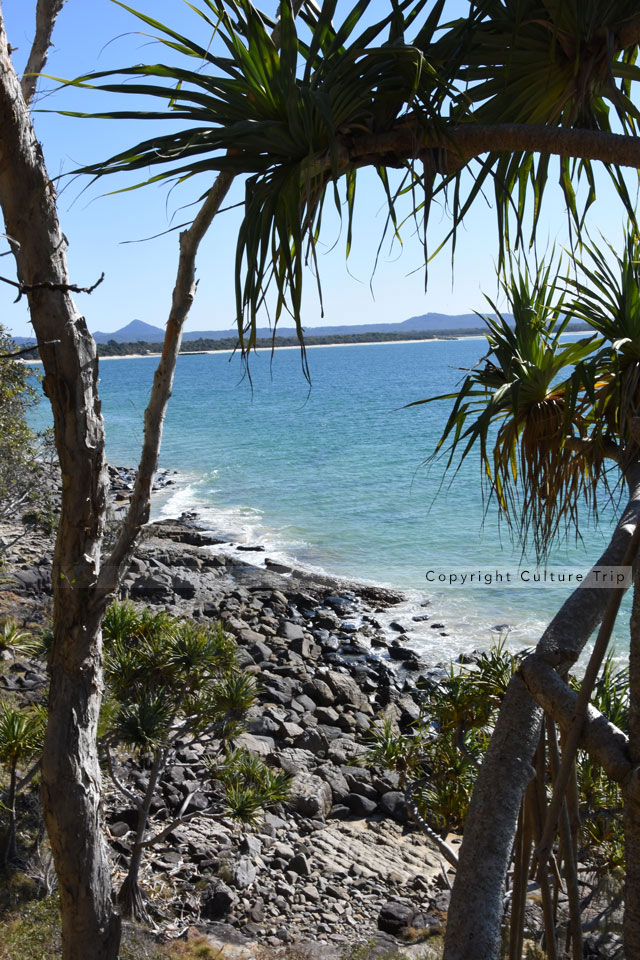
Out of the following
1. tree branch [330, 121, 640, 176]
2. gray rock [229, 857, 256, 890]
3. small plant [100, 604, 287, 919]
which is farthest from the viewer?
gray rock [229, 857, 256, 890]

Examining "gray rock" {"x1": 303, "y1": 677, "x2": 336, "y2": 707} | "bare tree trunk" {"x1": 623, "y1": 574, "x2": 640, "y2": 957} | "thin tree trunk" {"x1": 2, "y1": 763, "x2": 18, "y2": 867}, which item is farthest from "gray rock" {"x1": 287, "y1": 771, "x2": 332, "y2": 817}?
"bare tree trunk" {"x1": 623, "y1": 574, "x2": 640, "y2": 957}

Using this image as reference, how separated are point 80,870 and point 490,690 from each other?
227 cm

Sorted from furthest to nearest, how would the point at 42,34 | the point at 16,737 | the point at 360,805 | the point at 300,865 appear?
the point at 360,805 → the point at 300,865 → the point at 16,737 → the point at 42,34

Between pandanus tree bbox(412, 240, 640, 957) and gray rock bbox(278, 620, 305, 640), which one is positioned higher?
pandanus tree bbox(412, 240, 640, 957)

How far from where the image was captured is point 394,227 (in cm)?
276

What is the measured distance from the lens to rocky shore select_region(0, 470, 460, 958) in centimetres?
709

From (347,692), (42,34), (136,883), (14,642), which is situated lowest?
(347,692)

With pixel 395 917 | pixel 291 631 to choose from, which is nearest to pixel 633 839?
pixel 395 917

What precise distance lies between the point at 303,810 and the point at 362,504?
19443mm

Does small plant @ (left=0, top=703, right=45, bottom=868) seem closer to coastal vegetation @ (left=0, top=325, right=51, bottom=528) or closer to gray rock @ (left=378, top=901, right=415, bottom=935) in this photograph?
gray rock @ (left=378, top=901, right=415, bottom=935)

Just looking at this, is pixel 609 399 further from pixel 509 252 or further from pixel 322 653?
pixel 322 653

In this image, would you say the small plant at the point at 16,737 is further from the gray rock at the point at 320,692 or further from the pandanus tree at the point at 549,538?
the gray rock at the point at 320,692

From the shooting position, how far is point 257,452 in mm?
42562

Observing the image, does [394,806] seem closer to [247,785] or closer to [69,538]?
[247,785]
